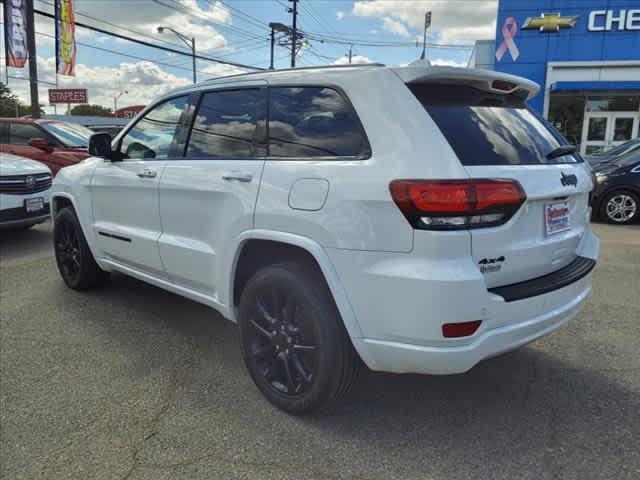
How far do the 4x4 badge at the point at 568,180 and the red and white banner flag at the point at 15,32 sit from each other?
755 inches

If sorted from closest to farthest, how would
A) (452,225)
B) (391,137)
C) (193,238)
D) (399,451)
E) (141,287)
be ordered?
(452,225) < (391,137) < (399,451) < (193,238) < (141,287)

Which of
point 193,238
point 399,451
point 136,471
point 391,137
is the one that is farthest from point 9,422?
point 391,137

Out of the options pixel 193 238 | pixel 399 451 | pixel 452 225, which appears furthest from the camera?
pixel 193 238

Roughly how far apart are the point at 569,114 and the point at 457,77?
2063 centimetres

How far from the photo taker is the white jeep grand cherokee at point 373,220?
2.20 meters

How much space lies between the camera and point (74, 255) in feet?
15.7

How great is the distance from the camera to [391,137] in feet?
7.64

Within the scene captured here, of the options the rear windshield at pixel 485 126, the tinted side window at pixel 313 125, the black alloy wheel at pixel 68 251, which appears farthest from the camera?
the black alloy wheel at pixel 68 251

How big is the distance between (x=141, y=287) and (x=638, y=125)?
67.2ft

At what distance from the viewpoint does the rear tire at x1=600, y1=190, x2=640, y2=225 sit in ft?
28.7

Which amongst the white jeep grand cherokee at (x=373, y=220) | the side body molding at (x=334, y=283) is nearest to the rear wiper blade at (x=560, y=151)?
the white jeep grand cherokee at (x=373, y=220)

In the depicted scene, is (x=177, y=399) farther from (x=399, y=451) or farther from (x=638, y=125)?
(x=638, y=125)

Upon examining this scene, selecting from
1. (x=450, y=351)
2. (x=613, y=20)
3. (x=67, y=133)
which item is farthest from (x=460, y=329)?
(x=613, y=20)

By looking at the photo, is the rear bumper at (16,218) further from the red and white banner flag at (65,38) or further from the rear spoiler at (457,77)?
the red and white banner flag at (65,38)
